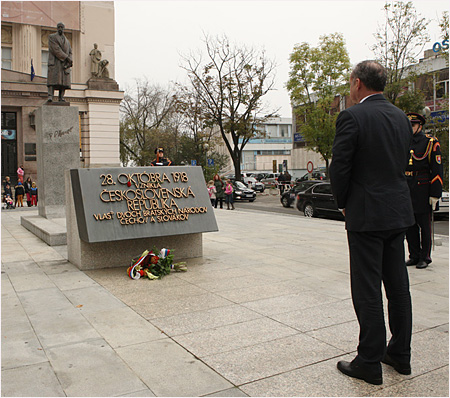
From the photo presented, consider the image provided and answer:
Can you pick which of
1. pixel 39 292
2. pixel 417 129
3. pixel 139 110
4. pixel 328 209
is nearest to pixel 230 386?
pixel 39 292

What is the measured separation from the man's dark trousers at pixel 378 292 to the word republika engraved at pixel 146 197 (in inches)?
171

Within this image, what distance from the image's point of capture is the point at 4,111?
33.5 metres

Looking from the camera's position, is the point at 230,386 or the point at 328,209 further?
the point at 328,209

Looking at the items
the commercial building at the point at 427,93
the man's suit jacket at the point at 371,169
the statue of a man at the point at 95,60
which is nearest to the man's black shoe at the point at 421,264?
the man's suit jacket at the point at 371,169

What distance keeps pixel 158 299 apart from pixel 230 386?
2.45 m

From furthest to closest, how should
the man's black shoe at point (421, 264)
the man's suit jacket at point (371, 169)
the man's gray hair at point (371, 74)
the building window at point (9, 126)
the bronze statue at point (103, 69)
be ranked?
1. the bronze statue at point (103, 69)
2. the building window at point (9, 126)
3. the man's black shoe at point (421, 264)
4. the man's gray hair at point (371, 74)
5. the man's suit jacket at point (371, 169)

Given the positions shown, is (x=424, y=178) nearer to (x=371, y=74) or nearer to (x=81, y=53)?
(x=371, y=74)

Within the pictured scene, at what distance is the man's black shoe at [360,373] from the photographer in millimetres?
3400

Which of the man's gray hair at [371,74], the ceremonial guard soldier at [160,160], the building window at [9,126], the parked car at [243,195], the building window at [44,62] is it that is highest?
the building window at [44,62]

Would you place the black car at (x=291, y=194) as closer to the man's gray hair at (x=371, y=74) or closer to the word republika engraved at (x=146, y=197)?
the word republika engraved at (x=146, y=197)

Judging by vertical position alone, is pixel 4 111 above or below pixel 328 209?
above

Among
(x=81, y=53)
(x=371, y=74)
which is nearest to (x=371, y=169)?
Answer: (x=371, y=74)

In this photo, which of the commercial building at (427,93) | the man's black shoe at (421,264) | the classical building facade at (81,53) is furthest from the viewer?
the classical building facade at (81,53)

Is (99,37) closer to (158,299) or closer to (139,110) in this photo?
(139,110)
